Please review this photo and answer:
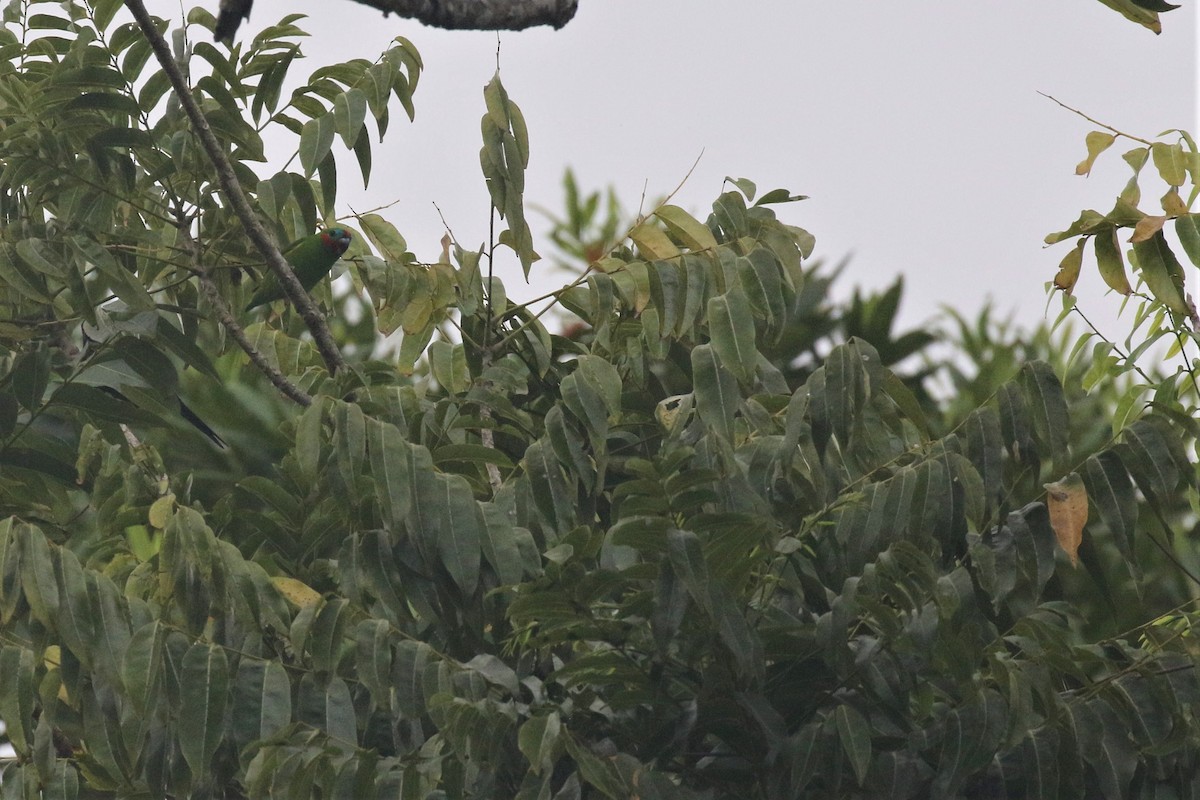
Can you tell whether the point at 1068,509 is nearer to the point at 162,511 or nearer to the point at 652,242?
the point at 652,242

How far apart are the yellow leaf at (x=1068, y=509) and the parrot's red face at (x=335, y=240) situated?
1.84 m

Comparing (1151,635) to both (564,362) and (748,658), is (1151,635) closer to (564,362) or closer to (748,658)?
(748,658)

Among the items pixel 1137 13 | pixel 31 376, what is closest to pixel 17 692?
pixel 31 376

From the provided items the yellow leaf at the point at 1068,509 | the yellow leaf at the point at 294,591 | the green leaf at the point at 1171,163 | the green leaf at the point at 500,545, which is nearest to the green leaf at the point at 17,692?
the yellow leaf at the point at 294,591

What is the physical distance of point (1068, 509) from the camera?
185 centimetres

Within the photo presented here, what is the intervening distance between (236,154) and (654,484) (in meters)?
1.56

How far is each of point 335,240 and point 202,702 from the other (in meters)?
1.61

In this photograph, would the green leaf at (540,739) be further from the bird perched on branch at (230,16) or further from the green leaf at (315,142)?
the green leaf at (315,142)

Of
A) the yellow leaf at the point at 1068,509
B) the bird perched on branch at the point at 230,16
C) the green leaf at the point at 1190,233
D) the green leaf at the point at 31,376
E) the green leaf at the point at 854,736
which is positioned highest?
the bird perched on branch at the point at 230,16

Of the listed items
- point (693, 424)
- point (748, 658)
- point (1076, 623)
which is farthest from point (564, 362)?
point (1076, 623)

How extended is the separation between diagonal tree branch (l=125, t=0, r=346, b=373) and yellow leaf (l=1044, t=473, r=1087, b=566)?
124 centimetres

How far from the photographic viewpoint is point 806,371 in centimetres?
489

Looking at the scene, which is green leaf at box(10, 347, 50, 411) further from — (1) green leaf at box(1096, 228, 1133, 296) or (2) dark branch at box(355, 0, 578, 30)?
(1) green leaf at box(1096, 228, 1133, 296)

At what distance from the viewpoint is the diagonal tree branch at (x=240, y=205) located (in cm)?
225
